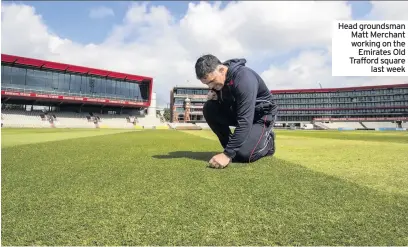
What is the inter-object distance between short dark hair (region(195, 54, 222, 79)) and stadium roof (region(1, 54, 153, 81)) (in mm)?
62544

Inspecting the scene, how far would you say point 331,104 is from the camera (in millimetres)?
121000

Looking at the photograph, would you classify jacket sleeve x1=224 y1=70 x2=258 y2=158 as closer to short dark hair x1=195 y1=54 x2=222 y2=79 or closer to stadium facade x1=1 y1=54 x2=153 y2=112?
short dark hair x1=195 y1=54 x2=222 y2=79

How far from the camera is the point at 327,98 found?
12188 centimetres

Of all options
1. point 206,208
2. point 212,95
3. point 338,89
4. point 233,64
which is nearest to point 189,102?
point 338,89

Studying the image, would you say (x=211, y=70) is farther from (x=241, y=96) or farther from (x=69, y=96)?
(x=69, y=96)

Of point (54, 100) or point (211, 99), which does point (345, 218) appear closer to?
Result: point (211, 99)

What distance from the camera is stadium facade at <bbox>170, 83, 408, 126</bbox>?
108 meters

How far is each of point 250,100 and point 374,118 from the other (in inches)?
4847

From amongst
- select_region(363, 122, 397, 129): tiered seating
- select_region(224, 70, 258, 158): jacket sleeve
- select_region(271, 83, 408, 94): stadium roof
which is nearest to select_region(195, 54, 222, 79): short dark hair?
select_region(224, 70, 258, 158): jacket sleeve

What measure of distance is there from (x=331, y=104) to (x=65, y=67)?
98.5 meters

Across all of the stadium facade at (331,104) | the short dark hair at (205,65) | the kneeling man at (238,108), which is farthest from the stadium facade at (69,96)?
the short dark hair at (205,65)

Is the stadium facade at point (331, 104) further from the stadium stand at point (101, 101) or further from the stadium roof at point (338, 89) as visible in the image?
the stadium stand at point (101, 101)

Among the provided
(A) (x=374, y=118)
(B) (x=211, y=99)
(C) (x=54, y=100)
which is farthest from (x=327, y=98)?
(B) (x=211, y=99)

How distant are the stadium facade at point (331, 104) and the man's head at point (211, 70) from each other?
10775 cm
